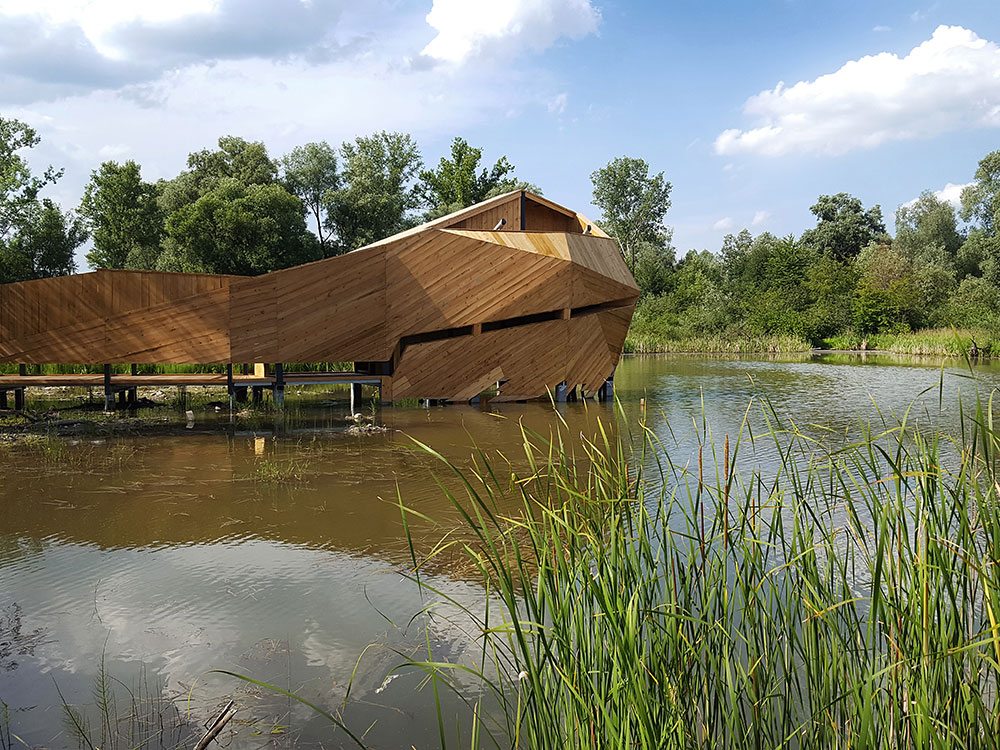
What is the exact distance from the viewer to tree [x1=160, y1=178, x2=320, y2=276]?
31.2 metres

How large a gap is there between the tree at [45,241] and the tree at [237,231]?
444 cm

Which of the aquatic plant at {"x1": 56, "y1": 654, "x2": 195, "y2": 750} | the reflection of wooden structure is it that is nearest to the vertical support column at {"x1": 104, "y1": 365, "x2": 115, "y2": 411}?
the reflection of wooden structure

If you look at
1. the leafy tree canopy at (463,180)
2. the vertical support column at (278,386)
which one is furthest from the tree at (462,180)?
the vertical support column at (278,386)

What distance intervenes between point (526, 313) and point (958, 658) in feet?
38.2

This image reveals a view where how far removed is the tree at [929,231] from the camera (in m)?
44.0

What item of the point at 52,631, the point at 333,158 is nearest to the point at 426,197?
the point at 333,158

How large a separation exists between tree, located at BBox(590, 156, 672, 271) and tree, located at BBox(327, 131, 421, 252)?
821 inches

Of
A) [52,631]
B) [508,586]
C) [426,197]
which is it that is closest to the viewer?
[508,586]

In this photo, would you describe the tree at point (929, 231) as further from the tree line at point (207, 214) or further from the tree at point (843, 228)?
the tree line at point (207, 214)

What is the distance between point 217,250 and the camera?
31.6 m

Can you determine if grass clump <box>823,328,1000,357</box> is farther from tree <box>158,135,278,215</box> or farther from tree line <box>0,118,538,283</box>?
tree <box>158,135,278,215</box>

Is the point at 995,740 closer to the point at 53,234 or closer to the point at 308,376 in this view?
the point at 308,376

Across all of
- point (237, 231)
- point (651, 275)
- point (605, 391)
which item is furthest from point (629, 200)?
point (605, 391)

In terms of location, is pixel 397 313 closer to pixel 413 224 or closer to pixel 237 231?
pixel 237 231
